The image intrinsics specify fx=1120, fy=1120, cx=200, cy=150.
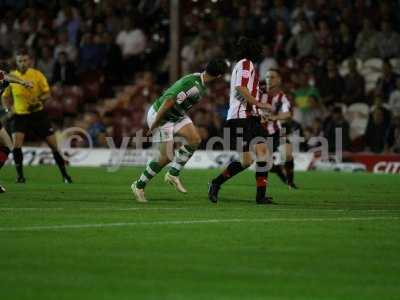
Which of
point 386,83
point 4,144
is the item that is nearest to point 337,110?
point 386,83

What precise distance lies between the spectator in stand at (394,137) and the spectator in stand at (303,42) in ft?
11.4

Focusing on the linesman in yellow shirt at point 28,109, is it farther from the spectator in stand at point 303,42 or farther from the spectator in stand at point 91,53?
the spectator in stand at point 91,53

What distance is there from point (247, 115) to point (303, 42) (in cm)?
1414

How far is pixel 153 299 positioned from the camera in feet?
24.2

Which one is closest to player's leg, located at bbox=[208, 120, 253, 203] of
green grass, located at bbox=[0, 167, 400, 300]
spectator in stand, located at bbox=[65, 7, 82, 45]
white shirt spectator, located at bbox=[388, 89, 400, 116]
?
green grass, located at bbox=[0, 167, 400, 300]

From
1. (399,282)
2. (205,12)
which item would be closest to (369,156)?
(205,12)

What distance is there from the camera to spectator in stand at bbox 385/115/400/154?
26.8 m

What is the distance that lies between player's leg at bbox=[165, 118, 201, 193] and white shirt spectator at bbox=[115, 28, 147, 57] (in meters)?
16.1

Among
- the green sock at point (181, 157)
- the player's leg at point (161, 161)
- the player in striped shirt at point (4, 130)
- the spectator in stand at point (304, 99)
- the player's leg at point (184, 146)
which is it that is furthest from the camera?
the spectator in stand at point (304, 99)

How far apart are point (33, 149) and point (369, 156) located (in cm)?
863

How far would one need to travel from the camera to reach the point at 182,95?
1507 centimetres

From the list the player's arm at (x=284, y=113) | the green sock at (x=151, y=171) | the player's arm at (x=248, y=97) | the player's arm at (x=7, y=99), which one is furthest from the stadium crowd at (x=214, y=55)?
the green sock at (x=151, y=171)

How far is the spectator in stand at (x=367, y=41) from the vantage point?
93.4ft

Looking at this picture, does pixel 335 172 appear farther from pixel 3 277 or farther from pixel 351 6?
pixel 3 277
